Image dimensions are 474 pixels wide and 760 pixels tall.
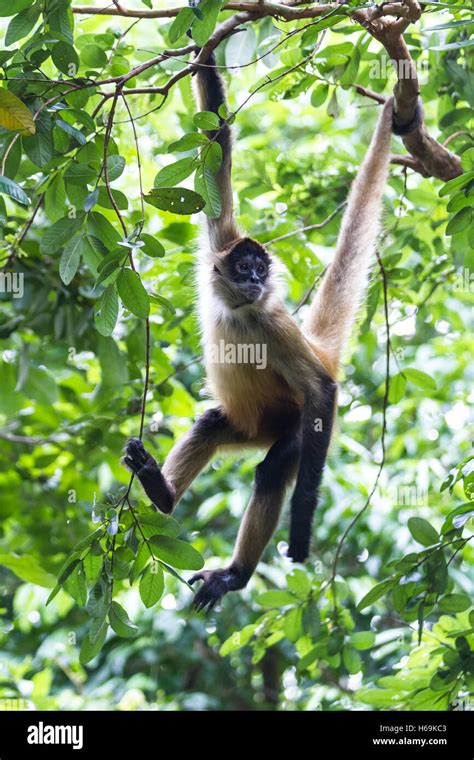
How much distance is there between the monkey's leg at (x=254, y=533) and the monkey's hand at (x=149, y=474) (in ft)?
1.67

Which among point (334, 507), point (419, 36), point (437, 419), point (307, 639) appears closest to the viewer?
point (307, 639)

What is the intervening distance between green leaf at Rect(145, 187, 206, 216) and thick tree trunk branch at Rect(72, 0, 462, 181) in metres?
0.37

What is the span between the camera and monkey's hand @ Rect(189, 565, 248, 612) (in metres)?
3.76

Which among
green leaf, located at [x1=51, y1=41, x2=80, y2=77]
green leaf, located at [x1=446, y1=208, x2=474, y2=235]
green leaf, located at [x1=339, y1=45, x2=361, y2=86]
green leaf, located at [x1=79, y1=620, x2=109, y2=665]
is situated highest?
green leaf, located at [x1=339, y1=45, x2=361, y2=86]

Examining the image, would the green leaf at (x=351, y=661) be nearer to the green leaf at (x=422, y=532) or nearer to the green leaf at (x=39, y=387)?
the green leaf at (x=422, y=532)

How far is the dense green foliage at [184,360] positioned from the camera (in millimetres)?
2535

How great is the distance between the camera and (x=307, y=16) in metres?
2.87

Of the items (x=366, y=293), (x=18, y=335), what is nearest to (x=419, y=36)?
(x=366, y=293)

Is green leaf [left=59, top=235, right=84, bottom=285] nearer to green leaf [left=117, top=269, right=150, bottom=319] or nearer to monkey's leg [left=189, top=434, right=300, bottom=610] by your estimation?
green leaf [left=117, top=269, right=150, bottom=319]

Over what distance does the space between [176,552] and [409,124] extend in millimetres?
2135

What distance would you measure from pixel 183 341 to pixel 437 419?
3231 millimetres

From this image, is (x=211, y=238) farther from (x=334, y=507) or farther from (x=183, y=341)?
(x=334, y=507)

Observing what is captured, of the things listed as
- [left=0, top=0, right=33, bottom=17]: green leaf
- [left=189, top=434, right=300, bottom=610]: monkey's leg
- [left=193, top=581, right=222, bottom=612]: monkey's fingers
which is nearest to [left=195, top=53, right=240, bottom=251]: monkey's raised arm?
[left=0, top=0, right=33, bottom=17]: green leaf

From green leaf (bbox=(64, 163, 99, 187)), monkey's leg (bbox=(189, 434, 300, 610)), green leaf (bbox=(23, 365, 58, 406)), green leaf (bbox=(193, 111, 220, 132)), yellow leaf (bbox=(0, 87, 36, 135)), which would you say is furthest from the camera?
green leaf (bbox=(23, 365, 58, 406))
